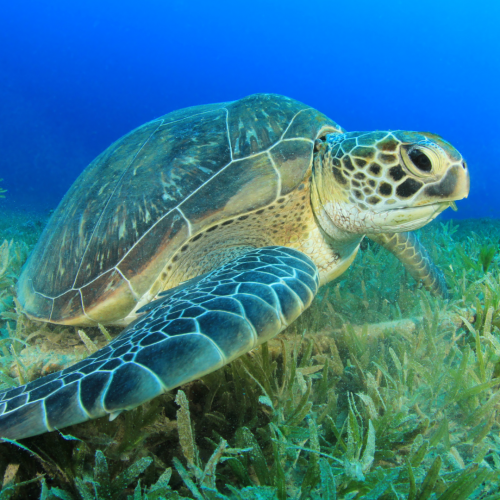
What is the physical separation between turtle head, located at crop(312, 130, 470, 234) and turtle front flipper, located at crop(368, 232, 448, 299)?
0.48m

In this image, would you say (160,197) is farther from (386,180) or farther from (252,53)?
(252,53)

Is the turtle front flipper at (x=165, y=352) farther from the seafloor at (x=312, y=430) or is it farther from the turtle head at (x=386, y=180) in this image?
the turtle head at (x=386, y=180)

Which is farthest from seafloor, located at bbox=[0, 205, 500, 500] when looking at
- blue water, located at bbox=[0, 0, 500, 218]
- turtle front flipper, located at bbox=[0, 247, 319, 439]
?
blue water, located at bbox=[0, 0, 500, 218]

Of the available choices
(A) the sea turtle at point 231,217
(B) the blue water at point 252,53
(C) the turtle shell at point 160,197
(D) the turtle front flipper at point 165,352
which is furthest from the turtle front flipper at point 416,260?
(B) the blue water at point 252,53

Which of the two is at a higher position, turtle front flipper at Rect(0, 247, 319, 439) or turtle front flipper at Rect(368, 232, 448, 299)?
turtle front flipper at Rect(0, 247, 319, 439)

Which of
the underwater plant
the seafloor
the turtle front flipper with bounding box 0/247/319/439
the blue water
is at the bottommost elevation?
the underwater plant

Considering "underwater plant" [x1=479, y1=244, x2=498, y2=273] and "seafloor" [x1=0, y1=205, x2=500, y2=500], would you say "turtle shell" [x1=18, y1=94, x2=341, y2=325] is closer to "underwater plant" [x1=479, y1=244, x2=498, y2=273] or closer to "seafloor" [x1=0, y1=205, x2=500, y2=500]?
"seafloor" [x1=0, y1=205, x2=500, y2=500]

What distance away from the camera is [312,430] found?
0.77 m

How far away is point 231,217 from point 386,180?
783 millimetres

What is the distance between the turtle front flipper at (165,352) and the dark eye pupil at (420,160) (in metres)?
0.78

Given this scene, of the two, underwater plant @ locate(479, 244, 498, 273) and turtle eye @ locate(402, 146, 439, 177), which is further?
underwater plant @ locate(479, 244, 498, 273)

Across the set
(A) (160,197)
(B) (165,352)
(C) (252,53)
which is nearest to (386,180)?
(A) (160,197)

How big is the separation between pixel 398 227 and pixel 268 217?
0.68 m

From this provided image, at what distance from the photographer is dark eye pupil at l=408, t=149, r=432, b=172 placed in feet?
4.48
